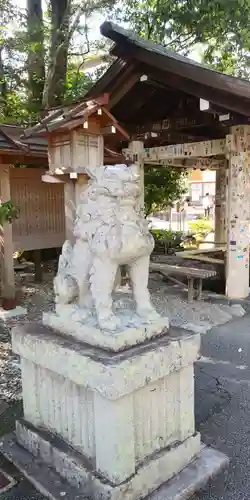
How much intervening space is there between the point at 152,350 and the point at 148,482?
76cm

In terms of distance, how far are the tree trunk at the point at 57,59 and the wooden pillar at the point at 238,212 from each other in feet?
16.9

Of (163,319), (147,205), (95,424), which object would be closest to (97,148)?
(163,319)

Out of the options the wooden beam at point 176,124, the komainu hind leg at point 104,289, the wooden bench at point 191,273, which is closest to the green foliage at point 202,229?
the wooden beam at point 176,124

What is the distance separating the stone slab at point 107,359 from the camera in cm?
198

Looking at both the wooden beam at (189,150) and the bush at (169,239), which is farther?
the bush at (169,239)

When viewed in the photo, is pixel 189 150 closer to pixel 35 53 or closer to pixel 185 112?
pixel 185 112

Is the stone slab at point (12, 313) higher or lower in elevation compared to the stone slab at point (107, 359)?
lower

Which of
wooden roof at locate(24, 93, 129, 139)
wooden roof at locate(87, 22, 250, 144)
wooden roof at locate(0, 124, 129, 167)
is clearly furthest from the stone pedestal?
wooden roof at locate(87, 22, 250, 144)

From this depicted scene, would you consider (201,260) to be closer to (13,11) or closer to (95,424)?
(95,424)

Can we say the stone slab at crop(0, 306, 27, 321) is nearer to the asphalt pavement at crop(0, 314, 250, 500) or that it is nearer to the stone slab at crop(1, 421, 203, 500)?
the asphalt pavement at crop(0, 314, 250, 500)

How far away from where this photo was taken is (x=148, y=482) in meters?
2.19

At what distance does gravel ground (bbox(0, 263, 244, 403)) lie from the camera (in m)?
3.84

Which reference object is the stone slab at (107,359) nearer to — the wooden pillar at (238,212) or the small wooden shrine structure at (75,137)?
the small wooden shrine structure at (75,137)

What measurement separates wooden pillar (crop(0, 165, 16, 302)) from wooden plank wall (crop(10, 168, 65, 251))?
0.41 m
